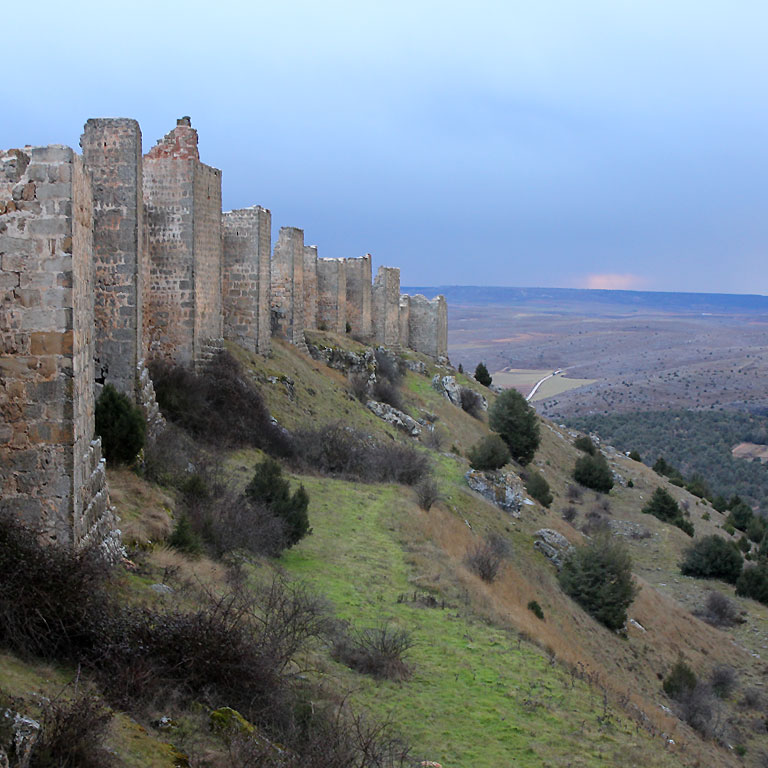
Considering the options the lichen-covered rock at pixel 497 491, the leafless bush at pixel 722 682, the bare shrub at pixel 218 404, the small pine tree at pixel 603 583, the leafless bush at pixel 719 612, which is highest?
the bare shrub at pixel 218 404

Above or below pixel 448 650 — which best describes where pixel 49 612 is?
above

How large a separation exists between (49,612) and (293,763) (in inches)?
84.4

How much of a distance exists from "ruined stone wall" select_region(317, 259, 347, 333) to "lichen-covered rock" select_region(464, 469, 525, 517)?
12930mm

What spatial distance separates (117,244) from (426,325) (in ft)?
115

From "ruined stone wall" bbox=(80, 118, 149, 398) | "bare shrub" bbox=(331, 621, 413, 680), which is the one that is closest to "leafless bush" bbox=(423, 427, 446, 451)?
"ruined stone wall" bbox=(80, 118, 149, 398)

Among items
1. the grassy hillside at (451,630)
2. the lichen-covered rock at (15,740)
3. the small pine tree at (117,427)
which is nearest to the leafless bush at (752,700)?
the grassy hillside at (451,630)

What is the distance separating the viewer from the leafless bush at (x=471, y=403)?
41.9 metres

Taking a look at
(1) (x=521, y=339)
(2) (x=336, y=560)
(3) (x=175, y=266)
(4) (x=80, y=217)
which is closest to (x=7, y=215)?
(4) (x=80, y=217)

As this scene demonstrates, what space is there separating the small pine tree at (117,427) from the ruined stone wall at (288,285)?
17.9 metres

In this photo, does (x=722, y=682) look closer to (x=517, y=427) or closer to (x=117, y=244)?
(x=117, y=244)

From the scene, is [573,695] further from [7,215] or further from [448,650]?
[7,215]

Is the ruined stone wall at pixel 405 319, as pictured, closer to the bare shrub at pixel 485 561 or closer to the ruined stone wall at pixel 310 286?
the ruined stone wall at pixel 310 286

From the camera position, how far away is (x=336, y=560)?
1402 cm

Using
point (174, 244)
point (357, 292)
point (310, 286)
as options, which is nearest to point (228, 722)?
point (174, 244)
